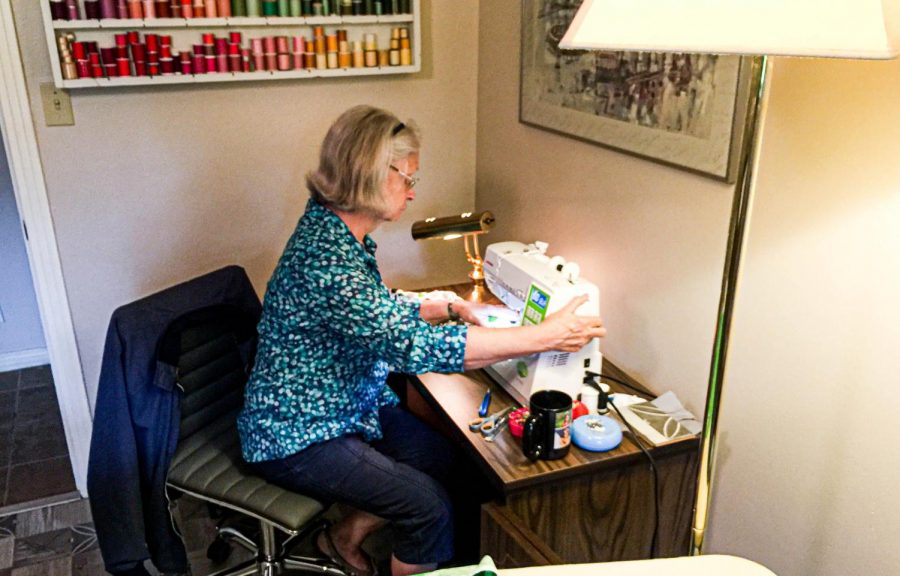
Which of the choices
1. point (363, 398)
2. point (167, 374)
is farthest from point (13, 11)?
point (363, 398)

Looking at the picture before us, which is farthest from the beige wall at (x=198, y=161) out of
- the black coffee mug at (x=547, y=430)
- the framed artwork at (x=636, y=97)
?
the black coffee mug at (x=547, y=430)

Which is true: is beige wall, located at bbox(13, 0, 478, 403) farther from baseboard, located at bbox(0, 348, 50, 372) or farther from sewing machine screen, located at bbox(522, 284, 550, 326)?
baseboard, located at bbox(0, 348, 50, 372)

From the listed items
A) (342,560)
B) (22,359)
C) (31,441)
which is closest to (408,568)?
(342,560)

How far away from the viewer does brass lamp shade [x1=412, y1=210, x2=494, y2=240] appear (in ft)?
6.41

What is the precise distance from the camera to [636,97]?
5.36 ft

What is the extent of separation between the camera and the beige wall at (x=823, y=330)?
45.3 inches

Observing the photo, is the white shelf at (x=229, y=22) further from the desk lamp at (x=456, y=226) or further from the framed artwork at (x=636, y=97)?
the desk lamp at (x=456, y=226)

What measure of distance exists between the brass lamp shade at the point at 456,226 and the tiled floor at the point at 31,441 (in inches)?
60.5

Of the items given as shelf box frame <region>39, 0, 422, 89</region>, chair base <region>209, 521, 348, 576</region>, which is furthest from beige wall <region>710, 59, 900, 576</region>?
shelf box frame <region>39, 0, 422, 89</region>

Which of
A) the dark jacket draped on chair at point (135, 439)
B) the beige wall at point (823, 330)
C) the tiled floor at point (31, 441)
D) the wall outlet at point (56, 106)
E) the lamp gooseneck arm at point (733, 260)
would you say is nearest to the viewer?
the lamp gooseneck arm at point (733, 260)

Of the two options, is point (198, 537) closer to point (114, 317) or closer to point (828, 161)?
point (114, 317)

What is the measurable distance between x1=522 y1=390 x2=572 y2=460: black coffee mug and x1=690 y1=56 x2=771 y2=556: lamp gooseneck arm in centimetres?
35

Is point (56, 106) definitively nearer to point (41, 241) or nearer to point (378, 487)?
point (41, 241)

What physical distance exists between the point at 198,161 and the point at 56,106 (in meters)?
0.40
